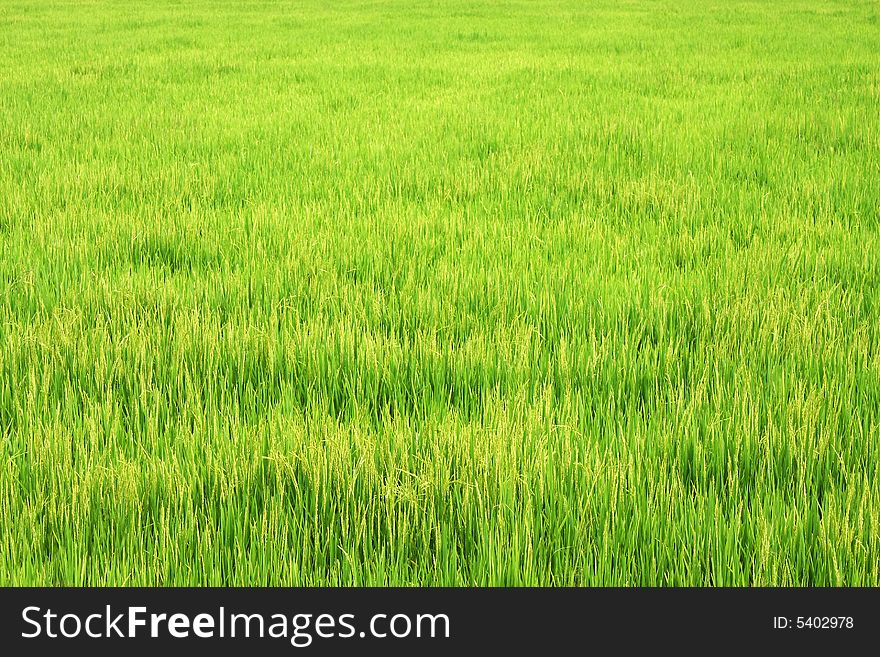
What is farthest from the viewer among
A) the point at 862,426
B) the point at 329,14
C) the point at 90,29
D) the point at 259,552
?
the point at 329,14

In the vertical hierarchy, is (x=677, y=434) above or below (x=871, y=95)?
below

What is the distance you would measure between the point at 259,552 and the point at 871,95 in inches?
287

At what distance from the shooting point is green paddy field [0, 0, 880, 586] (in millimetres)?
1368

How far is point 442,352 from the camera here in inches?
82.1

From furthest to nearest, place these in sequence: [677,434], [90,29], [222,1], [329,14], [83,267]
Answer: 1. [222,1]
2. [329,14]
3. [90,29]
4. [83,267]
5. [677,434]

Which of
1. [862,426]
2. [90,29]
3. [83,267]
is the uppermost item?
[90,29]

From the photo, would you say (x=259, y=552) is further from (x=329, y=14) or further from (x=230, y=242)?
(x=329, y=14)

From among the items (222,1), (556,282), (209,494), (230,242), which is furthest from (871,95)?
(222,1)

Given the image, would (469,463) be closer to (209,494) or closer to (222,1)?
(209,494)

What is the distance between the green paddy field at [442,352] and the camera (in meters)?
1.37

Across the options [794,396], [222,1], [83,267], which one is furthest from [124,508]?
[222,1]

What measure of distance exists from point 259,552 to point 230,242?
2.06 metres

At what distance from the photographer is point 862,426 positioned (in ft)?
Result: 5.87

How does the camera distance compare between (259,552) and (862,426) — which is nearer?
(259,552)
